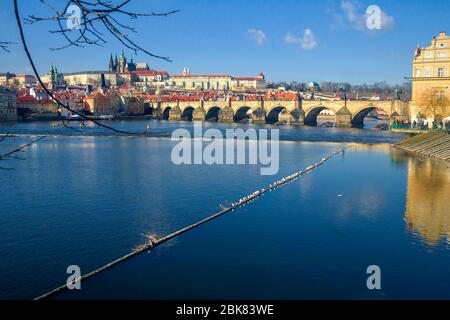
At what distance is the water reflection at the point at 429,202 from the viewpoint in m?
9.05

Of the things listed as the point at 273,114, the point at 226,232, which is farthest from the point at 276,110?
the point at 226,232

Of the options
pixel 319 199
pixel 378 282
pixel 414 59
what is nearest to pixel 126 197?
pixel 319 199

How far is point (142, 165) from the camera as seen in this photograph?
18.1m

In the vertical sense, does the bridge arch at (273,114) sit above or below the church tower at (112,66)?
below

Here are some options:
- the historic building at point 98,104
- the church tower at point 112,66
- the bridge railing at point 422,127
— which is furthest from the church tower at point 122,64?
the bridge railing at point 422,127

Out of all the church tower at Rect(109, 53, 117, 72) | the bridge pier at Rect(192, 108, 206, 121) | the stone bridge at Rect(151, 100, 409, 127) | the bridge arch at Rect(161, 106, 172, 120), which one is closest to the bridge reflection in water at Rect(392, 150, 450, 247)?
the stone bridge at Rect(151, 100, 409, 127)

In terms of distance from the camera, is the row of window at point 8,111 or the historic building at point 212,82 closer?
the row of window at point 8,111

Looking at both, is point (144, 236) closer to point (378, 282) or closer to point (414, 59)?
point (378, 282)

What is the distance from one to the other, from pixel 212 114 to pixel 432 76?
32.1 m

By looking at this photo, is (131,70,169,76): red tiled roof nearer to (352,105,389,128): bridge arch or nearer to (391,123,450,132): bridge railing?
(352,105,389,128): bridge arch

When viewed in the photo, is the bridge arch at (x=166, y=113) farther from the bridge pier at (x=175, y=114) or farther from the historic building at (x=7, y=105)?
the historic building at (x=7, y=105)

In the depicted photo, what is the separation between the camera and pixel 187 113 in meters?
60.4

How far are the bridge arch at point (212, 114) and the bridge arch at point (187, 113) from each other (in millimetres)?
2732

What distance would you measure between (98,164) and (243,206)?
8857 mm
